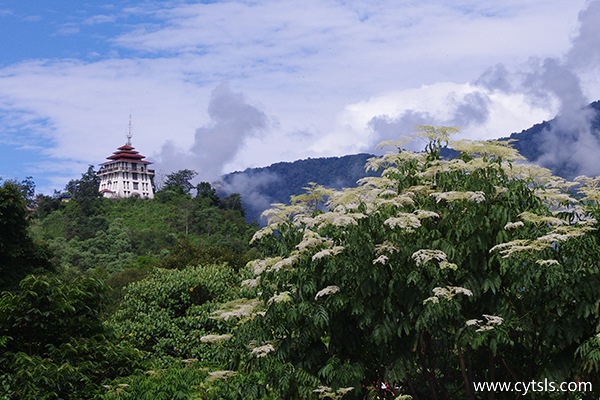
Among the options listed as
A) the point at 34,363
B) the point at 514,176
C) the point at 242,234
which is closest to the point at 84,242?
the point at 242,234

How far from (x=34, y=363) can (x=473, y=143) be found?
6428 mm

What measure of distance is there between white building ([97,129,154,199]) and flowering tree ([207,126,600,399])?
83.0m

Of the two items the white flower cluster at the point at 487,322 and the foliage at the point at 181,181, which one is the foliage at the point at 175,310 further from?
the foliage at the point at 181,181

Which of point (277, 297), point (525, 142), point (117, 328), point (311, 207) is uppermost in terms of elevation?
point (525, 142)

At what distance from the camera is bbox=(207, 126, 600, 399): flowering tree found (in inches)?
296

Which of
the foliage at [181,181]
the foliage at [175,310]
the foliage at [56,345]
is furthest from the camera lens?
the foliage at [181,181]

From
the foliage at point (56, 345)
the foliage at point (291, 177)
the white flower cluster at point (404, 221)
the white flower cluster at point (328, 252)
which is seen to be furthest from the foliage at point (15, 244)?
the foliage at point (291, 177)

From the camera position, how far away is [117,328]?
17438 millimetres

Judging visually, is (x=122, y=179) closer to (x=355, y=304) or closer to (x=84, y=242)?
(x=84, y=242)

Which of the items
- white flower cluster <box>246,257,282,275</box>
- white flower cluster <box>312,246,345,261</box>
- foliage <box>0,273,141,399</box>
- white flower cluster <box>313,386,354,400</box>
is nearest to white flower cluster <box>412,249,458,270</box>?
white flower cluster <box>312,246,345,261</box>

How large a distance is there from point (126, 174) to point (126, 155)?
2.93 meters

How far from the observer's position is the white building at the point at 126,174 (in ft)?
299

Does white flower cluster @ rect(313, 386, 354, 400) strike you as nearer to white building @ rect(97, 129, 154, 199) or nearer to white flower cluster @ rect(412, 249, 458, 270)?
Result: white flower cluster @ rect(412, 249, 458, 270)

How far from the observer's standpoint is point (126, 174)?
9256 cm
